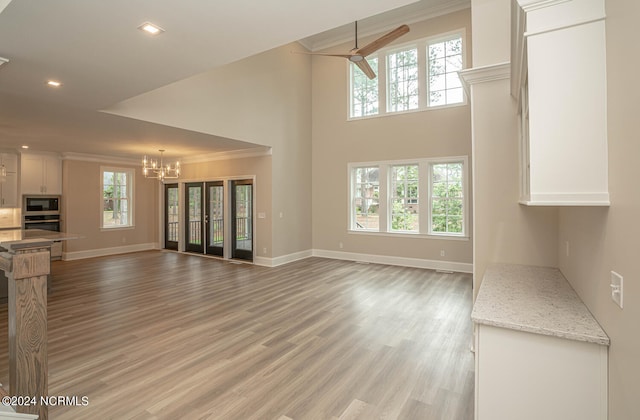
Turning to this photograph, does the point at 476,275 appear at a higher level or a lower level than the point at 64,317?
higher

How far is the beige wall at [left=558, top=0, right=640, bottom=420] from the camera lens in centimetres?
107

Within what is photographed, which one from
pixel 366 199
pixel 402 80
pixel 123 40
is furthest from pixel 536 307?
pixel 402 80

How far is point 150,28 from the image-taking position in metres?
2.24

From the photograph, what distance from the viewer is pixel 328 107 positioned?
821 cm

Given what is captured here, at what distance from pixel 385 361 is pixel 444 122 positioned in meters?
5.40

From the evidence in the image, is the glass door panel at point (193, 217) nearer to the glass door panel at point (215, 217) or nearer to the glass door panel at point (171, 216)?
the glass door panel at point (215, 217)

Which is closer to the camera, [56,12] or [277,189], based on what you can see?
[56,12]

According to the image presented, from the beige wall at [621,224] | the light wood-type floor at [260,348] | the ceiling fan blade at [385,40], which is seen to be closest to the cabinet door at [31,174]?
the light wood-type floor at [260,348]

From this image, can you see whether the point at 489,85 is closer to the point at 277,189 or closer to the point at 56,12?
the point at 56,12

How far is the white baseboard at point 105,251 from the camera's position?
7.77 m

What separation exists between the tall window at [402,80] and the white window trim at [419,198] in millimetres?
1328

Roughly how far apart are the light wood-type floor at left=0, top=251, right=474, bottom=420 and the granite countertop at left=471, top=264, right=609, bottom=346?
0.88 m

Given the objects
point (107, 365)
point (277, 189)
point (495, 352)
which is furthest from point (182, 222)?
point (495, 352)

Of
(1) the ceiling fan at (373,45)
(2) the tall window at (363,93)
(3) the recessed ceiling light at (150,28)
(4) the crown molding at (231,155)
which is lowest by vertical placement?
(3) the recessed ceiling light at (150,28)
